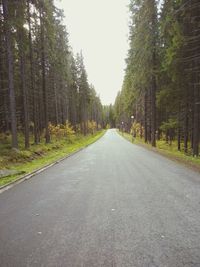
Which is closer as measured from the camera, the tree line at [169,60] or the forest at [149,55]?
the forest at [149,55]

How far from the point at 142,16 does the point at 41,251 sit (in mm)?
25199

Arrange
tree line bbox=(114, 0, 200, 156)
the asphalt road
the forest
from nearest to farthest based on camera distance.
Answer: the asphalt road, the forest, tree line bbox=(114, 0, 200, 156)

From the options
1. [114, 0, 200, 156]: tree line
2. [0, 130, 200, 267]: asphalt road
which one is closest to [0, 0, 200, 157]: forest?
[114, 0, 200, 156]: tree line

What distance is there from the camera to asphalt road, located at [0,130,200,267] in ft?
13.7

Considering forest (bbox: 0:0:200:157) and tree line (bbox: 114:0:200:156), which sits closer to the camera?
forest (bbox: 0:0:200:157)

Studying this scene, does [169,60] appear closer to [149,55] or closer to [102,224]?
[149,55]

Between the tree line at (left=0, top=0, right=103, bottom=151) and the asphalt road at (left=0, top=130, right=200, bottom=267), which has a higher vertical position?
the tree line at (left=0, top=0, right=103, bottom=151)

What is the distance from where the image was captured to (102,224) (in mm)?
5645

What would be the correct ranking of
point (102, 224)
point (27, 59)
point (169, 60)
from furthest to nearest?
point (27, 59), point (169, 60), point (102, 224)

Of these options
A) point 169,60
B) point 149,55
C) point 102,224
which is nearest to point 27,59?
point 149,55

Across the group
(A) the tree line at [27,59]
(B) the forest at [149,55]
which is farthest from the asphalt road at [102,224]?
→ (A) the tree line at [27,59]

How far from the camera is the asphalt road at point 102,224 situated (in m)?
4.18

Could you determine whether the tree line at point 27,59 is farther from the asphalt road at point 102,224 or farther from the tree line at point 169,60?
the asphalt road at point 102,224

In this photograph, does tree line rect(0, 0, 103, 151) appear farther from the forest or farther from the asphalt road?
the asphalt road
